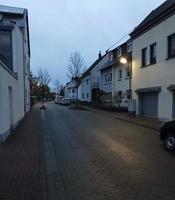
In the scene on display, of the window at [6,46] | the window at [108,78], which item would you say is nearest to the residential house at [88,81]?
the window at [108,78]

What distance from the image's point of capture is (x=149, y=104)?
22250 millimetres

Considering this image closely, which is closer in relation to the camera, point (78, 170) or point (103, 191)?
point (103, 191)

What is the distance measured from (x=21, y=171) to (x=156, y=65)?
1541 cm

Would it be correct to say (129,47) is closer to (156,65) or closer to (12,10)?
(12,10)

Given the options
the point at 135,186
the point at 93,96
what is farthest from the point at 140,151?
the point at 93,96

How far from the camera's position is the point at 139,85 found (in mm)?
23797

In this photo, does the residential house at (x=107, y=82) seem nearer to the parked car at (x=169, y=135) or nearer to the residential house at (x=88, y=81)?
the residential house at (x=88, y=81)

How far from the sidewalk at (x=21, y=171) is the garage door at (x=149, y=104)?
12.0 metres

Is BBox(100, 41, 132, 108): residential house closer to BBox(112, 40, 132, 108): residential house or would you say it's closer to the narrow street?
BBox(112, 40, 132, 108): residential house

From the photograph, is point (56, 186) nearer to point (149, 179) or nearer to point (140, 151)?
point (149, 179)

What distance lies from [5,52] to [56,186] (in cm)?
1339

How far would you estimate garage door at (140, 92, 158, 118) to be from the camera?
69.6 ft

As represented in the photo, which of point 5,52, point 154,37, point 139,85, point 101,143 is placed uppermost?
point 154,37

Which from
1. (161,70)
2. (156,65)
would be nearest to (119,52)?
(156,65)
